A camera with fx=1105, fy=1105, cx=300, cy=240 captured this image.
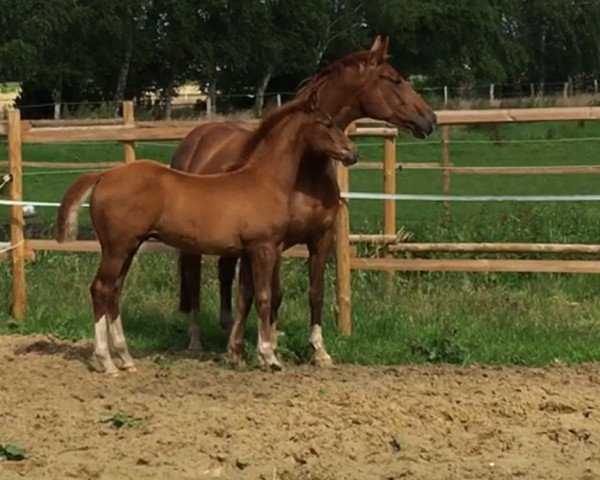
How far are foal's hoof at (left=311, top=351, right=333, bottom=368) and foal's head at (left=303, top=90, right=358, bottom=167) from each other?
126 cm

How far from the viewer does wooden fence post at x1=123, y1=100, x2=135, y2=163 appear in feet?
28.5

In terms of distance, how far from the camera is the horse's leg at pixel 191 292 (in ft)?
25.3

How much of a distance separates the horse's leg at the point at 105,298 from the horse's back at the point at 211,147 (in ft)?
3.67

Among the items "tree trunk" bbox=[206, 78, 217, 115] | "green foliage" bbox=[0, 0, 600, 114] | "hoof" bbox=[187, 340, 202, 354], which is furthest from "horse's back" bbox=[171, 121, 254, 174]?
"tree trunk" bbox=[206, 78, 217, 115]

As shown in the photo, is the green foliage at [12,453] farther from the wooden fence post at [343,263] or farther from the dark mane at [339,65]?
the wooden fence post at [343,263]

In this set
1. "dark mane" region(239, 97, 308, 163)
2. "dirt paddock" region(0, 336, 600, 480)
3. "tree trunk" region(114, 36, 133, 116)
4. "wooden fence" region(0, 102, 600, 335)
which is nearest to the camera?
"dirt paddock" region(0, 336, 600, 480)

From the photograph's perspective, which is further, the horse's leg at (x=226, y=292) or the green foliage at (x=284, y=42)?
the green foliage at (x=284, y=42)

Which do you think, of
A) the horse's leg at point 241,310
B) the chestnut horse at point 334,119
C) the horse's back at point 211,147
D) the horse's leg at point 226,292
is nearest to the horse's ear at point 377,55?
the chestnut horse at point 334,119

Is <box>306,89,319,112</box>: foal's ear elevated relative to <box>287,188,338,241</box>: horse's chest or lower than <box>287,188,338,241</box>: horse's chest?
elevated

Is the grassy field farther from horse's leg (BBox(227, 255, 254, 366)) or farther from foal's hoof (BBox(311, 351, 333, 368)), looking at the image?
horse's leg (BBox(227, 255, 254, 366))

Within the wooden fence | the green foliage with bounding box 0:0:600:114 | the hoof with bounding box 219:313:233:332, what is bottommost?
→ the hoof with bounding box 219:313:233:332

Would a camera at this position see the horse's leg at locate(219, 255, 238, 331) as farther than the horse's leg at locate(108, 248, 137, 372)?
Yes

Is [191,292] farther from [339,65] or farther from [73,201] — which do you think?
[339,65]

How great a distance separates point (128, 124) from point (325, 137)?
299 centimetres
